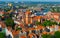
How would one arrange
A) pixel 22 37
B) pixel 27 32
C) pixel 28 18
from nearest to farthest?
pixel 22 37 < pixel 27 32 < pixel 28 18

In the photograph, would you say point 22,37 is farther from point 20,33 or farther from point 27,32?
point 27,32

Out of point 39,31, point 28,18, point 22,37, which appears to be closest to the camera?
point 22,37

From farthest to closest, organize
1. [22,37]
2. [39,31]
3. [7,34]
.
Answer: [39,31] → [7,34] → [22,37]

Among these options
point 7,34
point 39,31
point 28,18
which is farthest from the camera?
point 28,18

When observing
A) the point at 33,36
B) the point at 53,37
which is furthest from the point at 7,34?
the point at 53,37

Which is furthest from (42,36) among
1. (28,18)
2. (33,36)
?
(28,18)

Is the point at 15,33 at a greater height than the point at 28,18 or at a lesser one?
greater

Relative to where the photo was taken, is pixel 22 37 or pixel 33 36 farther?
pixel 33 36

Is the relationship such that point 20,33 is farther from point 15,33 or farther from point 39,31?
point 39,31

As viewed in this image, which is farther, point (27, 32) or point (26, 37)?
point (27, 32)
